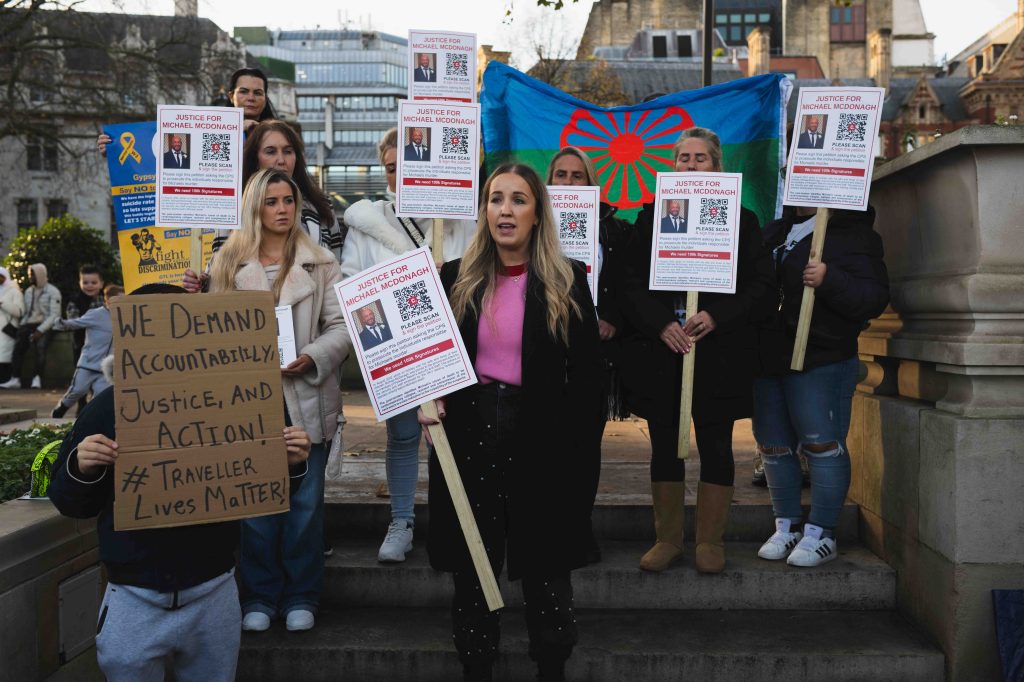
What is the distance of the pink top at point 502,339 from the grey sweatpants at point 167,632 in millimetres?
1136

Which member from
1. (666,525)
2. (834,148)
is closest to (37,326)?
(666,525)

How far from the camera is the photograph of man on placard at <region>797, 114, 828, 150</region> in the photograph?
4.55 metres

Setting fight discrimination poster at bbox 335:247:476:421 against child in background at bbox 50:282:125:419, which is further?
child in background at bbox 50:282:125:419

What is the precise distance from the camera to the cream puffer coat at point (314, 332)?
4051 millimetres

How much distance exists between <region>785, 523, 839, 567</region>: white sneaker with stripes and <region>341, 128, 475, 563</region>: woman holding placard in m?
1.79

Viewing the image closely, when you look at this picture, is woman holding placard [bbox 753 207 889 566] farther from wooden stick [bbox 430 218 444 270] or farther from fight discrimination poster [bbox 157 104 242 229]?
fight discrimination poster [bbox 157 104 242 229]

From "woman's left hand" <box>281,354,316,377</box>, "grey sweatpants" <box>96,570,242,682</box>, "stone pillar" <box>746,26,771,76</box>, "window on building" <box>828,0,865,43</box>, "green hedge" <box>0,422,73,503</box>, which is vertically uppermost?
"window on building" <box>828,0,865,43</box>

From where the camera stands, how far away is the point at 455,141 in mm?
4375

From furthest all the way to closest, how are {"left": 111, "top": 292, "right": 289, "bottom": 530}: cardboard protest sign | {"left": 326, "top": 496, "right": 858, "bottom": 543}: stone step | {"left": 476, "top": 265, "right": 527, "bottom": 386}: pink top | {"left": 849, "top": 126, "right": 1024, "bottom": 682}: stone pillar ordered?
{"left": 326, "top": 496, "right": 858, "bottom": 543}: stone step
{"left": 849, "top": 126, "right": 1024, "bottom": 682}: stone pillar
{"left": 476, "top": 265, "right": 527, "bottom": 386}: pink top
{"left": 111, "top": 292, "right": 289, "bottom": 530}: cardboard protest sign

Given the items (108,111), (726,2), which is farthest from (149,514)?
(726,2)

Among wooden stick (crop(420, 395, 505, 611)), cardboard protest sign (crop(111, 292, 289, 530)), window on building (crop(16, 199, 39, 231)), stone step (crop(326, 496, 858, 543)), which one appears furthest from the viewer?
window on building (crop(16, 199, 39, 231))

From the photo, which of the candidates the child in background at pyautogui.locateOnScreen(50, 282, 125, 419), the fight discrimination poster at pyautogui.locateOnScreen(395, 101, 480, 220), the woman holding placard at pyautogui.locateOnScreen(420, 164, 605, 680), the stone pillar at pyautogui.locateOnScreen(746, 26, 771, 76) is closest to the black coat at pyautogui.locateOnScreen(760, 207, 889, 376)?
the woman holding placard at pyautogui.locateOnScreen(420, 164, 605, 680)

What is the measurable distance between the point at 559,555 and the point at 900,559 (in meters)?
1.88

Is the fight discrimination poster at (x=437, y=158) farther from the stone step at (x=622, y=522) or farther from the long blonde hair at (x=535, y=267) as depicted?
the stone step at (x=622, y=522)
